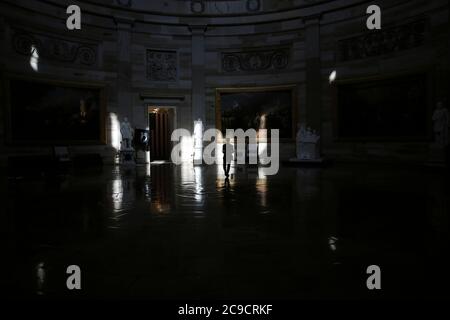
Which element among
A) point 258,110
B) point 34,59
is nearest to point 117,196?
point 34,59

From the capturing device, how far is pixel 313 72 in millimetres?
19359

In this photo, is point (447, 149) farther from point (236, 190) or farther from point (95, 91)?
point (95, 91)

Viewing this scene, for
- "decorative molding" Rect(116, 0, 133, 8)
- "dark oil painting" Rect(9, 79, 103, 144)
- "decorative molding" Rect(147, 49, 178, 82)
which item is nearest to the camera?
Result: "dark oil painting" Rect(9, 79, 103, 144)

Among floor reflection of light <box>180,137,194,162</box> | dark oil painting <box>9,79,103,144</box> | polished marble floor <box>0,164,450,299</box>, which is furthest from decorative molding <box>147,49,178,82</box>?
polished marble floor <box>0,164,450,299</box>

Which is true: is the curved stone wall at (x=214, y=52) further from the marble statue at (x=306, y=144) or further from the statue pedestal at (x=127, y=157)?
the marble statue at (x=306, y=144)

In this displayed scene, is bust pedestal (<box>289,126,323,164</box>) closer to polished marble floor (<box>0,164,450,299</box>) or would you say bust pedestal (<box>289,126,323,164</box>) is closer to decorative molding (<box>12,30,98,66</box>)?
polished marble floor (<box>0,164,450,299</box>)

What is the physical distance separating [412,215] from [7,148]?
17.4m

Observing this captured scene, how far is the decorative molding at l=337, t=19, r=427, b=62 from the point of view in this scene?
626 inches

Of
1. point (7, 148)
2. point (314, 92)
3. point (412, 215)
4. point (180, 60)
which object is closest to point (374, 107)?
point (314, 92)

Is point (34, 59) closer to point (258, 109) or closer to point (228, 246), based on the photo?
point (258, 109)

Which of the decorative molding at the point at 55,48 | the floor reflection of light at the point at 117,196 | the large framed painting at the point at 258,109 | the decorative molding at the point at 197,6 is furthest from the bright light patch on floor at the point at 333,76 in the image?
the floor reflection of light at the point at 117,196

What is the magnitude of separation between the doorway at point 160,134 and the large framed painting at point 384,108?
12.5 metres

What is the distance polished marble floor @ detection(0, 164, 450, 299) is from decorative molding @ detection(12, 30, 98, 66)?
12.9 meters

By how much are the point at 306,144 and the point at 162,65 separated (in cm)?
1023
